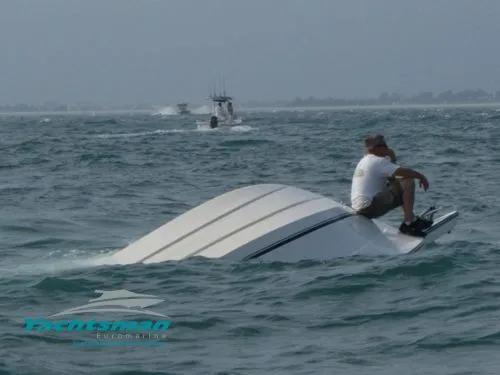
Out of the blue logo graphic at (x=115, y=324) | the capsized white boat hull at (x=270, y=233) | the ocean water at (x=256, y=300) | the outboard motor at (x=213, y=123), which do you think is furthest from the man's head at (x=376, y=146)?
the outboard motor at (x=213, y=123)

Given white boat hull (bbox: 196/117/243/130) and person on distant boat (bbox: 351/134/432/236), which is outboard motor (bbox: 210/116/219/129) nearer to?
white boat hull (bbox: 196/117/243/130)

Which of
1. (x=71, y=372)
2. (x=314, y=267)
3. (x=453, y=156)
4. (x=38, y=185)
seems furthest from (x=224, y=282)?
(x=453, y=156)

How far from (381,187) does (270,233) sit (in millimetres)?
1278

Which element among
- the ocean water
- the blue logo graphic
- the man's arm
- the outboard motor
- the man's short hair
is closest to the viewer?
the ocean water

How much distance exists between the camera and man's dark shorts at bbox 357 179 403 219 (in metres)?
10.8

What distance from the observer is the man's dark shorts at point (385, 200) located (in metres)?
10.8

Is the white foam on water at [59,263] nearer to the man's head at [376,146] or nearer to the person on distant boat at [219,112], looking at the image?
the man's head at [376,146]

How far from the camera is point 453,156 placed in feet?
94.7

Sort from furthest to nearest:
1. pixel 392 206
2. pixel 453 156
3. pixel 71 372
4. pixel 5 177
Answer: pixel 453 156 < pixel 5 177 < pixel 392 206 < pixel 71 372

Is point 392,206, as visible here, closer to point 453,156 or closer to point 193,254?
point 193,254

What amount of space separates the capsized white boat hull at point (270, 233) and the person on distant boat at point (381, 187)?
126 millimetres

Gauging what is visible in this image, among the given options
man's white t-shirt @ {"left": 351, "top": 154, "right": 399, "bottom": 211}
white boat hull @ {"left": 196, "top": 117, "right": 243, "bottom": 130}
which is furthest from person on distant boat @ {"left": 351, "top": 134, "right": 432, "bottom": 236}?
white boat hull @ {"left": 196, "top": 117, "right": 243, "bottom": 130}

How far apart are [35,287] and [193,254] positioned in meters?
1.65

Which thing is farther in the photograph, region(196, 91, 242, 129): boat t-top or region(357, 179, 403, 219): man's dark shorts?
region(196, 91, 242, 129): boat t-top
